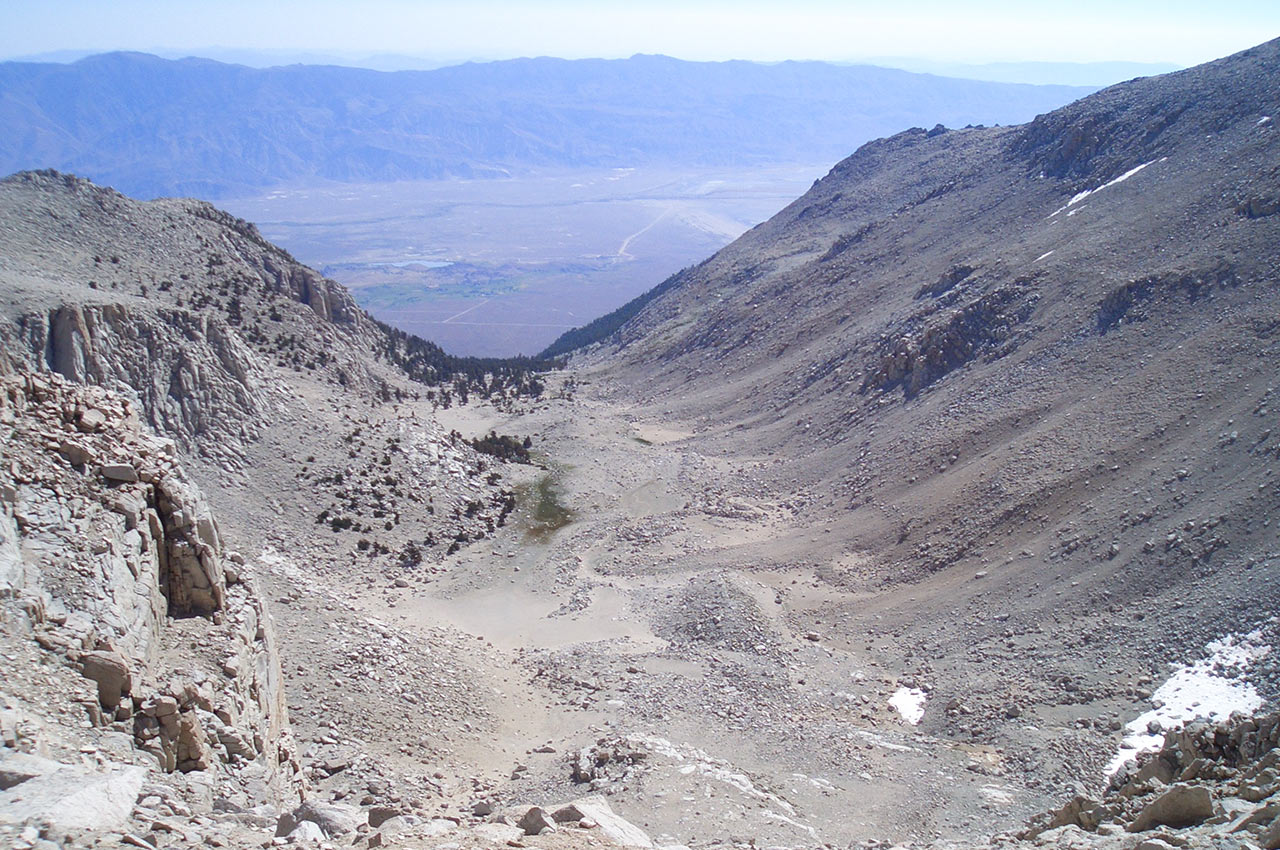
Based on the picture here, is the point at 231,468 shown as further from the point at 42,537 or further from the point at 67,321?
the point at 42,537

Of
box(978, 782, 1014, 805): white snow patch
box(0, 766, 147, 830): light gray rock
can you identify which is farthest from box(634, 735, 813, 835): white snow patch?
box(0, 766, 147, 830): light gray rock

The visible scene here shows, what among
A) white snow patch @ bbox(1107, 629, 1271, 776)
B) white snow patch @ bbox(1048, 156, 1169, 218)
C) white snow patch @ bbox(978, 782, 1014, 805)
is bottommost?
white snow patch @ bbox(978, 782, 1014, 805)

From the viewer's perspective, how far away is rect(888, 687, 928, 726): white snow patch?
25250mm

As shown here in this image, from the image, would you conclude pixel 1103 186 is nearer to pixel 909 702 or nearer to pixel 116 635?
pixel 909 702

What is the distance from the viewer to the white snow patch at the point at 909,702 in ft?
82.8

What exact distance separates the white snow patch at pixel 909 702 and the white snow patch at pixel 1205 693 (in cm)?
558

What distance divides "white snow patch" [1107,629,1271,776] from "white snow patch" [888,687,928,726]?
5.58 m

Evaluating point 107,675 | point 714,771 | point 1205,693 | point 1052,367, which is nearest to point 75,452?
point 107,675

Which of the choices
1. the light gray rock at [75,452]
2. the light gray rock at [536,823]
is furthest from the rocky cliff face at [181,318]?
the light gray rock at [536,823]

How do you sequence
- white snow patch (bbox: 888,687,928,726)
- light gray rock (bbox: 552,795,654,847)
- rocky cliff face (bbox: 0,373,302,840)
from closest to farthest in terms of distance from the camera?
rocky cliff face (bbox: 0,373,302,840) < light gray rock (bbox: 552,795,654,847) < white snow patch (bbox: 888,687,928,726)

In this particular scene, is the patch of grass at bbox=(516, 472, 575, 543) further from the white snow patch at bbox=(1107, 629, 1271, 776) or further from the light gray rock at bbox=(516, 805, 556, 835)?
the light gray rock at bbox=(516, 805, 556, 835)

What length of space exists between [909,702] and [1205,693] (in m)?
7.37

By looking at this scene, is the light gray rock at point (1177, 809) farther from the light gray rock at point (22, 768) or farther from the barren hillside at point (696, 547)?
the light gray rock at point (22, 768)

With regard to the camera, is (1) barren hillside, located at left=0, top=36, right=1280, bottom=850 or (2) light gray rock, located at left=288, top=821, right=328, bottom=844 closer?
(2) light gray rock, located at left=288, top=821, right=328, bottom=844
